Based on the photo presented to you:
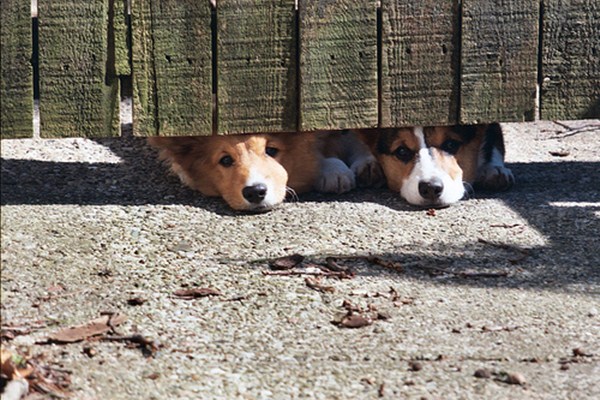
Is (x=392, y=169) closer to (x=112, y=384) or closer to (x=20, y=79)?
(x=20, y=79)

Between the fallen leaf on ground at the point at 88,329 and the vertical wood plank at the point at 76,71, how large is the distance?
5.16 ft

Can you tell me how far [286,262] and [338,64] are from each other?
123 cm

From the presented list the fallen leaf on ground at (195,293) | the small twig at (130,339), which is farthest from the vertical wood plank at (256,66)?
the small twig at (130,339)

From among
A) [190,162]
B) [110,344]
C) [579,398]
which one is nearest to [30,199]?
[190,162]

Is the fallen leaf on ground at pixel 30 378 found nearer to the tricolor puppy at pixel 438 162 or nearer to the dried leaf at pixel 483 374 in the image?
the dried leaf at pixel 483 374

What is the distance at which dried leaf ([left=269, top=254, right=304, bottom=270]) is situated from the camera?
4297 mm

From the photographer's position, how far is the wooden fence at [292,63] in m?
4.90

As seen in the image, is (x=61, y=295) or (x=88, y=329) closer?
(x=88, y=329)

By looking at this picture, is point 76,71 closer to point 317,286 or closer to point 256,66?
point 256,66

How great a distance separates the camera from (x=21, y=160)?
5.56 metres

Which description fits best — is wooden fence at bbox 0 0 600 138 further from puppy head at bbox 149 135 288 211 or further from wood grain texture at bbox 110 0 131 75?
puppy head at bbox 149 135 288 211

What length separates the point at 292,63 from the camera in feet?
16.8

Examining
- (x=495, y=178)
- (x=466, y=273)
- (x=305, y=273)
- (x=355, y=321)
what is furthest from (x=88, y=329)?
(x=495, y=178)

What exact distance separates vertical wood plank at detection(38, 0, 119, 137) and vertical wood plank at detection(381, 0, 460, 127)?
133 centimetres
